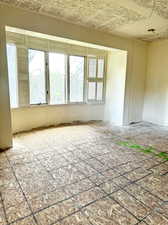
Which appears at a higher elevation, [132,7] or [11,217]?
[132,7]

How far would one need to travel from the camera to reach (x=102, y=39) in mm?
4188

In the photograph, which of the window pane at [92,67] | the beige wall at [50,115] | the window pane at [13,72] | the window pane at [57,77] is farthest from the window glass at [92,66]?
the window pane at [13,72]

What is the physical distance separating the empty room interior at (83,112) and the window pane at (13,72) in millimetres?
24

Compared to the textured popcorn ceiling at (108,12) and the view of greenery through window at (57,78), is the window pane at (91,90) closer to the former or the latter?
the view of greenery through window at (57,78)

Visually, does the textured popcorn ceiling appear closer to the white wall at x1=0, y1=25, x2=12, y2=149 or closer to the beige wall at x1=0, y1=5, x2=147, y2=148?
the beige wall at x1=0, y1=5, x2=147, y2=148

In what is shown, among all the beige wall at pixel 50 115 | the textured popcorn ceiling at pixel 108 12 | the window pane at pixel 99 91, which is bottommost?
the beige wall at pixel 50 115

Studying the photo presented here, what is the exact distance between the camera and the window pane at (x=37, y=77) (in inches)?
165

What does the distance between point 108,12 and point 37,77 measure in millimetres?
2441

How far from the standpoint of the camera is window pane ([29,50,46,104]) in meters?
4.20

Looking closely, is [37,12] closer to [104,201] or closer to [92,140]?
[92,140]

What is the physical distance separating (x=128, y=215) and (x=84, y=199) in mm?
517

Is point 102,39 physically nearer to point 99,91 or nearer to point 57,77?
point 57,77

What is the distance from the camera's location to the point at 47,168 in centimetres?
248

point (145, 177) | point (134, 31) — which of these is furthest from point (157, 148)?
point (134, 31)
